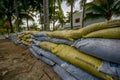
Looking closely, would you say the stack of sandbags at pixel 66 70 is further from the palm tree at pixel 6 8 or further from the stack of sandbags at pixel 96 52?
the palm tree at pixel 6 8

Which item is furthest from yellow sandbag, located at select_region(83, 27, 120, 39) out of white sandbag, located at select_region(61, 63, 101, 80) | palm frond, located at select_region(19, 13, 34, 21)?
palm frond, located at select_region(19, 13, 34, 21)

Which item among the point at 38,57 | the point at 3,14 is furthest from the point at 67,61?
the point at 3,14

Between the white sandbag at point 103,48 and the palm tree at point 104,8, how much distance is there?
10453mm

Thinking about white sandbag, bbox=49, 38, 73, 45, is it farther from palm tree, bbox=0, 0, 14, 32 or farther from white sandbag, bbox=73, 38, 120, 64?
palm tree, bbox=0, 0, 14, 32

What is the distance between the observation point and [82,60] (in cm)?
181

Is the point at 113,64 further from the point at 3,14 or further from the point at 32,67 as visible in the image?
the point at 3,14

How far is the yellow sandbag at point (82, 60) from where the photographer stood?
156 cm

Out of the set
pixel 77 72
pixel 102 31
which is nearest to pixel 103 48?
pixel 102 31

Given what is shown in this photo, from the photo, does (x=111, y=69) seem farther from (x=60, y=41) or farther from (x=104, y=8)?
(x=104, y=8)

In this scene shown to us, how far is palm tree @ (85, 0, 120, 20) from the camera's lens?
1134 centimetres

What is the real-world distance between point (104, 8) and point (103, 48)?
11142mm

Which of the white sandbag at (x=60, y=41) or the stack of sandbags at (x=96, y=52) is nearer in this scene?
the stack of sandbags at (x=96, y=52)

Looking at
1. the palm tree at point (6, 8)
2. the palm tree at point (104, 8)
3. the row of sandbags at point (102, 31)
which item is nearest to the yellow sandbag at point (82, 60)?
the row of sandbags at point (102, 31)

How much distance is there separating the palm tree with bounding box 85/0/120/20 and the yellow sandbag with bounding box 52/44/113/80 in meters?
10.1
